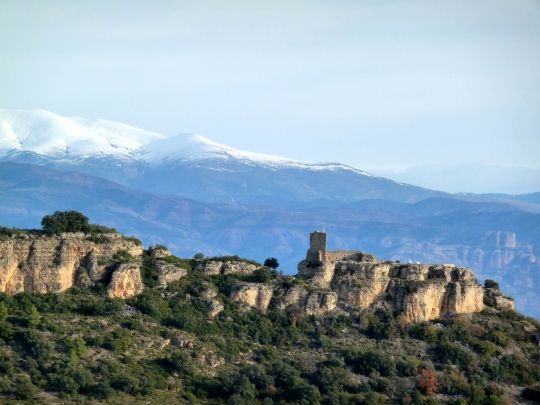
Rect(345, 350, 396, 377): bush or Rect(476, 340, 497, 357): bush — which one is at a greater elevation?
Rect(476, 340, 497, 357): bush

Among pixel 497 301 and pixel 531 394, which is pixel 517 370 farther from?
pixel 497 301

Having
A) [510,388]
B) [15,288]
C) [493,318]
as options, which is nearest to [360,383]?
[510,388]

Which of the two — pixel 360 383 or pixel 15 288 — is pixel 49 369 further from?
pixel 360 383

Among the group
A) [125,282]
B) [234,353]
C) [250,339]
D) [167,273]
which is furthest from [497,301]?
[125,282]

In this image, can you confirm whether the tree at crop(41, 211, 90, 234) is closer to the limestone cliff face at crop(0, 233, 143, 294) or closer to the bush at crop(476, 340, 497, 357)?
the limestone cliff face at crop(0, 233, 143, 294)

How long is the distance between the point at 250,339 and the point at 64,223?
12499 millimetres

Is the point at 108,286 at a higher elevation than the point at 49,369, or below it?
higher

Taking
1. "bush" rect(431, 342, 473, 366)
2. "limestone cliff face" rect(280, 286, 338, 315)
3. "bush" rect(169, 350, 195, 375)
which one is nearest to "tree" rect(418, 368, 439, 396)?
"bush" rect(431, 342, 473, 366)

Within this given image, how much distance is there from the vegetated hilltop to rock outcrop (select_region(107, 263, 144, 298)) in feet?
0.90

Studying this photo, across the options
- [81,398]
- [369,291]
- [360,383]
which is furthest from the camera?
[369,291]

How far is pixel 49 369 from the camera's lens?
55531 millimetres

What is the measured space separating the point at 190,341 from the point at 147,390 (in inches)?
249

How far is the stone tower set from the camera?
73.2 m

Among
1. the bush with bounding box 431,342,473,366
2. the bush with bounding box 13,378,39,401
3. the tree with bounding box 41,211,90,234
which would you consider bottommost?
the bush with bounding box 13,378,39,401
